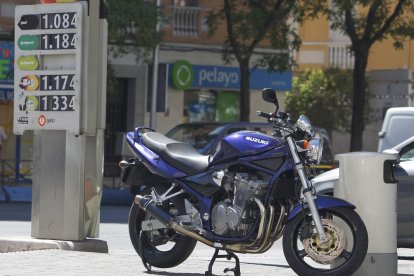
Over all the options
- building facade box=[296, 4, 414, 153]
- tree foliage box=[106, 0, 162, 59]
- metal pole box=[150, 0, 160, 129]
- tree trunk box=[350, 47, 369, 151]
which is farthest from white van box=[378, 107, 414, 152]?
building facade box=[296, 4, 414, 153]

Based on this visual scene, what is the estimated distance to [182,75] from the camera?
33438mm

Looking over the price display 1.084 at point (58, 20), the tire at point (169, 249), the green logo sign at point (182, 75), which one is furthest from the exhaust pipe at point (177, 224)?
the green logo sign at point (182, 75)

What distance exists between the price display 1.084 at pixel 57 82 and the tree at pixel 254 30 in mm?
17530

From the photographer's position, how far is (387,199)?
8.72 m

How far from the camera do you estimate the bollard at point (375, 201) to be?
868 cm

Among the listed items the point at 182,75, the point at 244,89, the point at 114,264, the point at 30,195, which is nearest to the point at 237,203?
the point at 114,264

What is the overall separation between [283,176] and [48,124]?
311cm

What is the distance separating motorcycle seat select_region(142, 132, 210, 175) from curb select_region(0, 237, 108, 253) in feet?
4.75

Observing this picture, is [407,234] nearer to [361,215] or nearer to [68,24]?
[361,215]

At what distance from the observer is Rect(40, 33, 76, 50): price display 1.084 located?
10.6m

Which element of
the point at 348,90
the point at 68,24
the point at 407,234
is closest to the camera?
the point at 68,24

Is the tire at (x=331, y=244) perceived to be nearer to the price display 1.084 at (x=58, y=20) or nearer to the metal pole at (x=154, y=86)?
the price display 1.084 at (x=58, y=20)

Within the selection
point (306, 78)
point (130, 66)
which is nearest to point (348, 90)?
point (306, 78)

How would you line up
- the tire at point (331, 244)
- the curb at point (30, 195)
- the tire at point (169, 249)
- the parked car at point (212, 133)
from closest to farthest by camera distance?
the tire at point (331, 244) < the tire at point (169, 249) < the parked car at point (212, 133) < the curb at point (30, 195)
